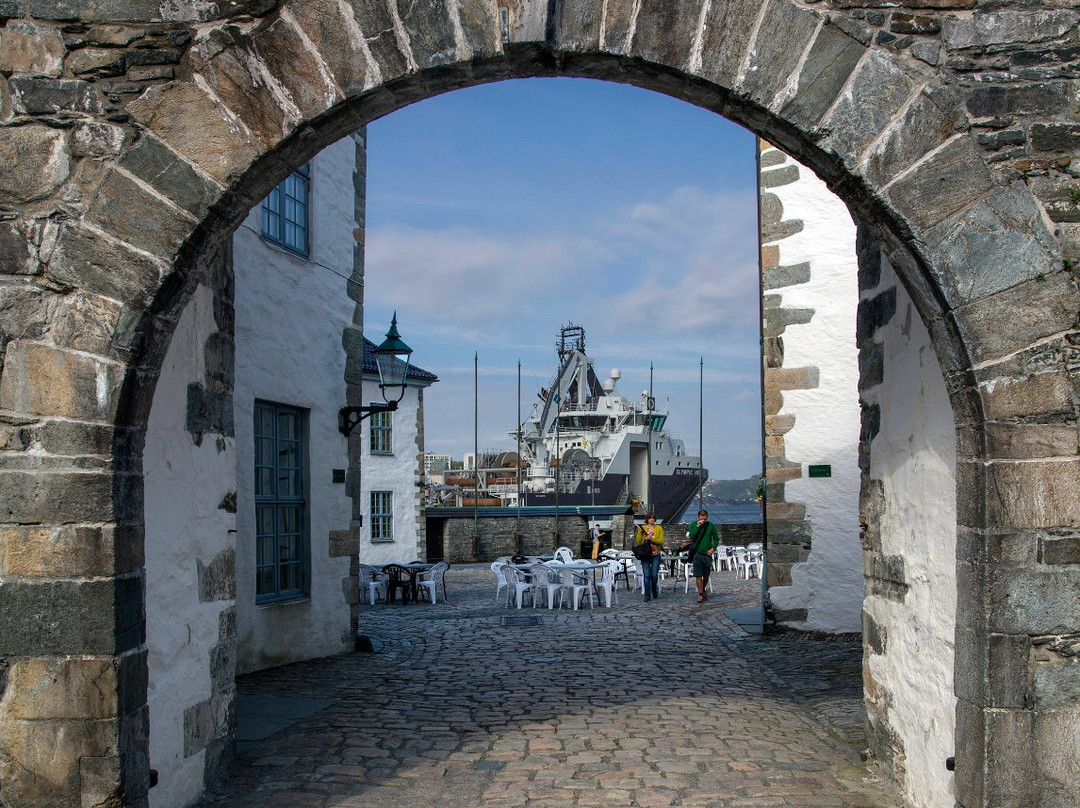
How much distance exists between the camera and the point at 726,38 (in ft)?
12.5

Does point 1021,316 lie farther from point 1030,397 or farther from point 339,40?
point 339,40

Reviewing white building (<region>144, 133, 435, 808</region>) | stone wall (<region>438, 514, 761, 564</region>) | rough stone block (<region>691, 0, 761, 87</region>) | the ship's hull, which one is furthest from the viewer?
the ship's hull

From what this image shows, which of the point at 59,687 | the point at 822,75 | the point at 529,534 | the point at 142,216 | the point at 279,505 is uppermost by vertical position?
the point at 822,75

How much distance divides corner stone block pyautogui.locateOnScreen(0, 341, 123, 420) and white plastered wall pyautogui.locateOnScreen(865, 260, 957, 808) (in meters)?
3.19

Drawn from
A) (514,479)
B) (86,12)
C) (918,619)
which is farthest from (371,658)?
(514,479)

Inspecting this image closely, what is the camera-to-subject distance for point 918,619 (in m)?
4.66

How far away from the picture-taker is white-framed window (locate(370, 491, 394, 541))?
25.6 metres

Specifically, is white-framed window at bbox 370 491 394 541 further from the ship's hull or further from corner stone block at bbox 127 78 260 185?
corner stone block at bbox 127 78 260 185

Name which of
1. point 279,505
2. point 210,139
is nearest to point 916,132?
point 210,139

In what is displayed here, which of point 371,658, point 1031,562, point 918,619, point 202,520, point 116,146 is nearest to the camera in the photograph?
point 1031,562

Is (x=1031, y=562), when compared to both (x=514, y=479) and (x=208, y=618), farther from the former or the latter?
(x=514, y=479)

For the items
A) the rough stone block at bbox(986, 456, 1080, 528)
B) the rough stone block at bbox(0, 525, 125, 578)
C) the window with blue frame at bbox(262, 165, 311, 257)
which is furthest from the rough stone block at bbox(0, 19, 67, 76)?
the window with blue frame at bbox(262, 165, 311, 257)

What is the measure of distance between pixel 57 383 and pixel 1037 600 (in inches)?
137

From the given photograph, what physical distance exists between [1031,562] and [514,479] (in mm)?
41363
